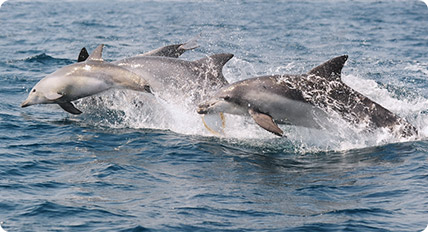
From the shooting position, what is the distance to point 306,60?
23875 millimetres

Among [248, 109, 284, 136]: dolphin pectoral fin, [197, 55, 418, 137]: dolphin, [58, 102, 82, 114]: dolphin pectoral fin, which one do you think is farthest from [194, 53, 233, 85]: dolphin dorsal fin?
[58, 102, 82, 114]: dolphin pectoral fin

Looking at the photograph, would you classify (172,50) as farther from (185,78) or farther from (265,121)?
(265,121)

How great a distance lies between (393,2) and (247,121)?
4382 centimetres

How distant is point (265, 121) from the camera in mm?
10812

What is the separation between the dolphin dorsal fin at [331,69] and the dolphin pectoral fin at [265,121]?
1.43 m

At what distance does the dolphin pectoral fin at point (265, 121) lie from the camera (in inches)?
414

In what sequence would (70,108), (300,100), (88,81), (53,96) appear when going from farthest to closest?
(70,108)
(53,96)
(88,81)
(300,100)

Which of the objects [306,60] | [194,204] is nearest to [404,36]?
[306,60]

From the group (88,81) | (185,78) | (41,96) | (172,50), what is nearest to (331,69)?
(185,78)

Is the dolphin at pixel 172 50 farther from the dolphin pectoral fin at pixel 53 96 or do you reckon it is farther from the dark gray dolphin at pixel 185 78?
the dolphin pectoral fin at pixel 53 96

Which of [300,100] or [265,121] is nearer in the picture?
[265,121]

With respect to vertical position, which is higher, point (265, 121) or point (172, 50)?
point (172, 50)

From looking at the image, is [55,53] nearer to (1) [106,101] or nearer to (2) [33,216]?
(1) [106,101]

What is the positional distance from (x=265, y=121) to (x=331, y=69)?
5.81ft
